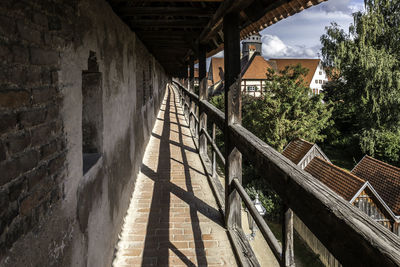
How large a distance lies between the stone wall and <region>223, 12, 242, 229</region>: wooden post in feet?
3.88

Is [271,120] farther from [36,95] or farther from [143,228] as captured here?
[36,95]

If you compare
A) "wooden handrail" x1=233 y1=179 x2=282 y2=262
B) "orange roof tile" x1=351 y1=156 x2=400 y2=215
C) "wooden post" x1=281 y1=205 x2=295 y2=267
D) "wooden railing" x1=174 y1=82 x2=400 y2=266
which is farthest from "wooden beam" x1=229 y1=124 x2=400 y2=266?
"orange roof tile" x1=351 y1=156 x2=400 y2=215

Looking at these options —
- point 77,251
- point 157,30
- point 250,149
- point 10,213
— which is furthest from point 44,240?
point 157,30

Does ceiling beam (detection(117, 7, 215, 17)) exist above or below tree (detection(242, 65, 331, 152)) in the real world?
above

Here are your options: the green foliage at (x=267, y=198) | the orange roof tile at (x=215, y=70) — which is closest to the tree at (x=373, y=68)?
the green foliage at (x=267, y=198)

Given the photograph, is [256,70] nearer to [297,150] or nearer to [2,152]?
[297,150]

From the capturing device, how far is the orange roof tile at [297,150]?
19233 millimetres

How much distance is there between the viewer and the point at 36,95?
135 centimetres

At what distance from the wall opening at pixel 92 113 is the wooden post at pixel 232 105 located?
4.27ft

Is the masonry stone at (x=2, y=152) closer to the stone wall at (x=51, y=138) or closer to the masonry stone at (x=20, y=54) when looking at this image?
the stone wall at (x=51, y=138)

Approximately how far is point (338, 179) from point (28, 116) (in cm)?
1483

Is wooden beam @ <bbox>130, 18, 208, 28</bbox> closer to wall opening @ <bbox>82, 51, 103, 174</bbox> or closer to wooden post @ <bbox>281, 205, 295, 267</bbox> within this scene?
wall opening @ <bbox>82, 51, 103, 174</bbox>

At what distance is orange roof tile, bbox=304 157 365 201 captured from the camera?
13.2 meters

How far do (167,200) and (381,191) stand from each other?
15.2 meters
